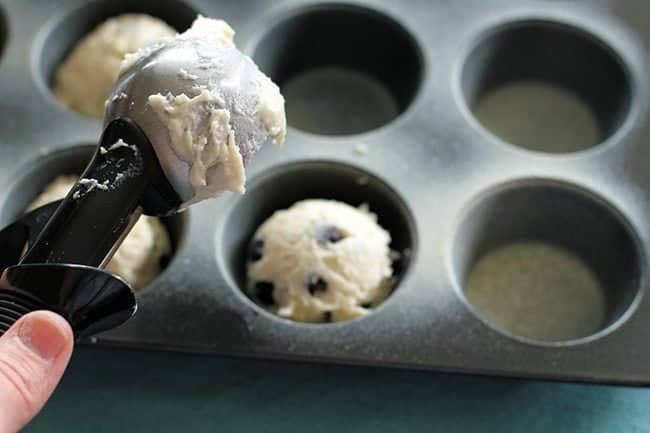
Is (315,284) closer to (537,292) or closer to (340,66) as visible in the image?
(537,292)

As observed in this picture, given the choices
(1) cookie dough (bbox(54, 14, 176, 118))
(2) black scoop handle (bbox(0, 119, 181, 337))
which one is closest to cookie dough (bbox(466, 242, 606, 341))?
(2) black scoop handle (bbox(0, 119, 181, 337))

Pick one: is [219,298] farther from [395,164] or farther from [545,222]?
[545,222]

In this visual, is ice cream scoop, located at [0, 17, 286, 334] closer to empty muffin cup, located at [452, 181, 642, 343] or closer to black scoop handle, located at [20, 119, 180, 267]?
black scoop handle, located at [20, 119, 180, 267]

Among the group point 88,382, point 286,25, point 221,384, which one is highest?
point 286,25

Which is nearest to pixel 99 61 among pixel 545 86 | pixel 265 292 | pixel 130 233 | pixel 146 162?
pixel 130 233

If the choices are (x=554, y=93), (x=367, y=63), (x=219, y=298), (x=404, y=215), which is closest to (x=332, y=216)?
(x=404, y=215)

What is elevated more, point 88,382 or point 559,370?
point 559,370
